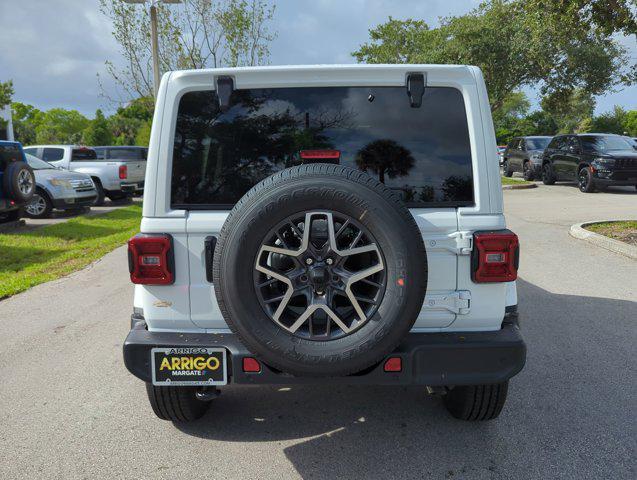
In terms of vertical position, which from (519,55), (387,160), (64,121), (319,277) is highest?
(64,121)

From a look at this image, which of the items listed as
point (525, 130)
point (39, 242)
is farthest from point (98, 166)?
point (525, 130)

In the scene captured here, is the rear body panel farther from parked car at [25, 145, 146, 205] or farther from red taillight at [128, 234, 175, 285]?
parked car at [25, 145, 146, 205]

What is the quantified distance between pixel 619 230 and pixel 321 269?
28.5 feet

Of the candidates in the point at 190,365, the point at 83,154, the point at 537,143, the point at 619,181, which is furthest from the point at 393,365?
the point at 537,143

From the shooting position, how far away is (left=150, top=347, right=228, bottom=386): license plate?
263 cm

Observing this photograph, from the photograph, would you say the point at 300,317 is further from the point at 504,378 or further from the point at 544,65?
the point at 544,65

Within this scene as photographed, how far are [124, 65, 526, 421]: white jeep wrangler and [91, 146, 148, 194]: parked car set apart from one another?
1538 centimetres

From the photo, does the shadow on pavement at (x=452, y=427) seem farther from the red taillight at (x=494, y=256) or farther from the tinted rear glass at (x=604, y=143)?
the tinted rear glass at (x=604, y=143)

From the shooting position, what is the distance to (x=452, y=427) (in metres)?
3.17

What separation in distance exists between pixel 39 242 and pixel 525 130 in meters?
74.8

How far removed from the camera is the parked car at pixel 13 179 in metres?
10.3

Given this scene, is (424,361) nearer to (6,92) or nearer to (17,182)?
(17,182)

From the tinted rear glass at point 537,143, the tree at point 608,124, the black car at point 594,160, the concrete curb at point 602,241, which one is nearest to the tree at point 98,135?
the tree at point 608,124

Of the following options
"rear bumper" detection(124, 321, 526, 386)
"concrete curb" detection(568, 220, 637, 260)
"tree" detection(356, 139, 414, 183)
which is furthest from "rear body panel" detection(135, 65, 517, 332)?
"concrete curb" detection(568, 220, 637, 260)
